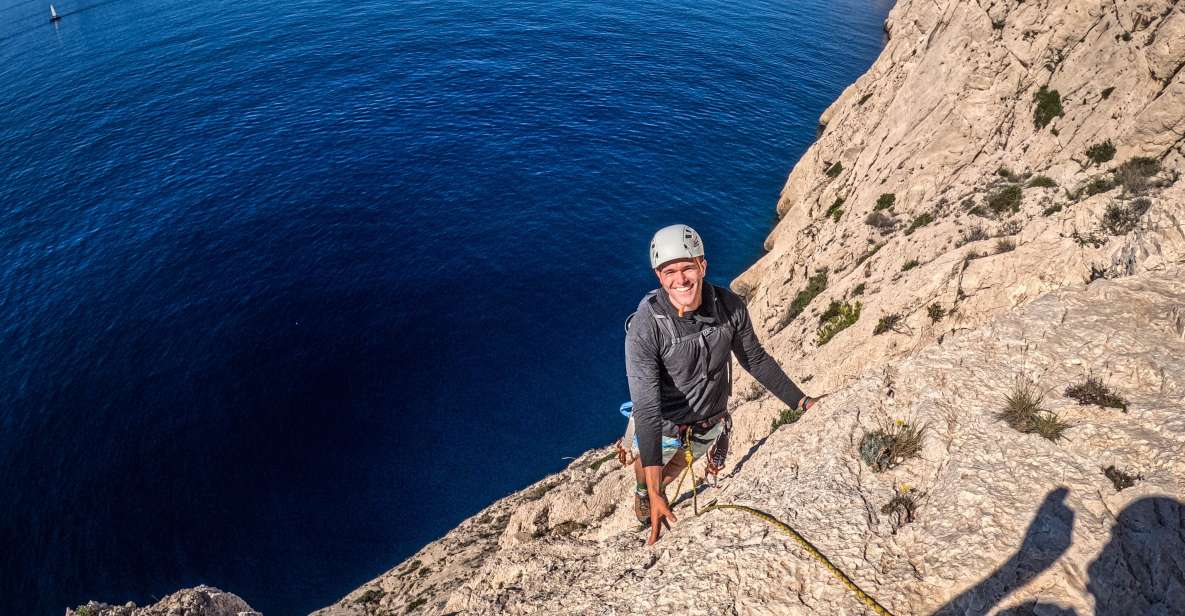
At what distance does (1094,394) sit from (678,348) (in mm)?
7634

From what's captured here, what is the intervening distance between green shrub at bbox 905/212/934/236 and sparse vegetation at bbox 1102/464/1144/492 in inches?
675

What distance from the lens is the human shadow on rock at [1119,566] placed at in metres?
7.58

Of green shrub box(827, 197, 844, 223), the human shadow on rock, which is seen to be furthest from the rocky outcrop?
green shrub box(827, 197, 844, 223)

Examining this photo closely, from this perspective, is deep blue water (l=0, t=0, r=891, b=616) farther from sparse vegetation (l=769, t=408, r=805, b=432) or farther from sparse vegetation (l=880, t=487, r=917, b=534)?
sparse vegetation (l=880, t=487, r=917, b=534)

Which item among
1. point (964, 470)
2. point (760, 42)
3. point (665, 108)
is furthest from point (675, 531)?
point (760, 42)

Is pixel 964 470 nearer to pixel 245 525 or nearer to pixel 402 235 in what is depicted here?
pixel 245 525

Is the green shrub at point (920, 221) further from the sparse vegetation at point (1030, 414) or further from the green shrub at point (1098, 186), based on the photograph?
the sparse vegetation at point (1030, 414)

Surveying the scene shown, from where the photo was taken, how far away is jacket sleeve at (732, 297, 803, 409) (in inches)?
357

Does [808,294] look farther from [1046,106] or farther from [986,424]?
[986,424]

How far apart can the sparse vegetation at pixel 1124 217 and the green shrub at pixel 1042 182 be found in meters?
5.95

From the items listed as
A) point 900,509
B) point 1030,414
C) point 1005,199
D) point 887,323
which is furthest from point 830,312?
point 900,509

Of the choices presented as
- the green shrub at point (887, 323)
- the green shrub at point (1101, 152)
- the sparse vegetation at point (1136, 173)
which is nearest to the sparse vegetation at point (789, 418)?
the green shrub at point (887, 323)

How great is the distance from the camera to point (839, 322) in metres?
21.6

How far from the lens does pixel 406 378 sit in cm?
4534
